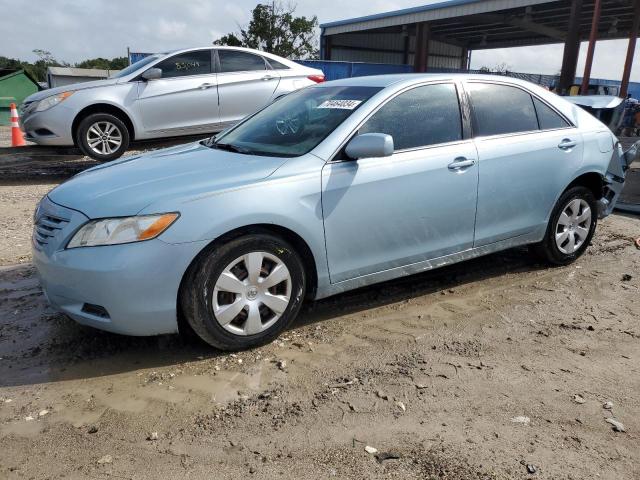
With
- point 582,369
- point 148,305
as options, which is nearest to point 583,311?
point 582,369

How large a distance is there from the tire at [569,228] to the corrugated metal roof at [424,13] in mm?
16657

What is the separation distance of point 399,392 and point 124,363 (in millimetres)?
1524

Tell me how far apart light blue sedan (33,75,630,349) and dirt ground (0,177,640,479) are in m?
0.30

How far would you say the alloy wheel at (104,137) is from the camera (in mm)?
7945

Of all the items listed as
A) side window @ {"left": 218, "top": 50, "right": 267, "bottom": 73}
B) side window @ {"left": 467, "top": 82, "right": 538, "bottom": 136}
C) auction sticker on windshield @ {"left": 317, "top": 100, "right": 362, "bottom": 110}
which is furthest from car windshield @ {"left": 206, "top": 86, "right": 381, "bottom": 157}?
side window @ {"left": 218, "top": 50, "right": 267, "bottom": 73}

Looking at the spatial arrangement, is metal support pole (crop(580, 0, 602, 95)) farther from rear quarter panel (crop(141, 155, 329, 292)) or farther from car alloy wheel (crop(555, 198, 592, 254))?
rear quarter panel (crop(141, 155, 329, 292))

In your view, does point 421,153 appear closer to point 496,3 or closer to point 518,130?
point 518,130

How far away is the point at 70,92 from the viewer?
7.77m

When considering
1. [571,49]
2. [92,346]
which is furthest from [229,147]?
[571,49]

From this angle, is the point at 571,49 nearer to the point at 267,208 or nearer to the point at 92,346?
the point at 267,208

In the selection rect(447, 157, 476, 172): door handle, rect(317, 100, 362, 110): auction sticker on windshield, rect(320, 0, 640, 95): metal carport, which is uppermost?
rect(320, 0, 640, 95): metal carport

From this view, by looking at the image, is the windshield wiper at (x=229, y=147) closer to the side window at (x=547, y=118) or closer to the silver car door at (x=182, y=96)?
the side window at (x=547, y=118)

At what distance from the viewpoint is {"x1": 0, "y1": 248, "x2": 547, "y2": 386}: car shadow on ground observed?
3.01 metres

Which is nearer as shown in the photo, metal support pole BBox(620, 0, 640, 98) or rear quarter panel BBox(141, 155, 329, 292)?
rear quarter panel BBox(141, 155, 329, 292)
